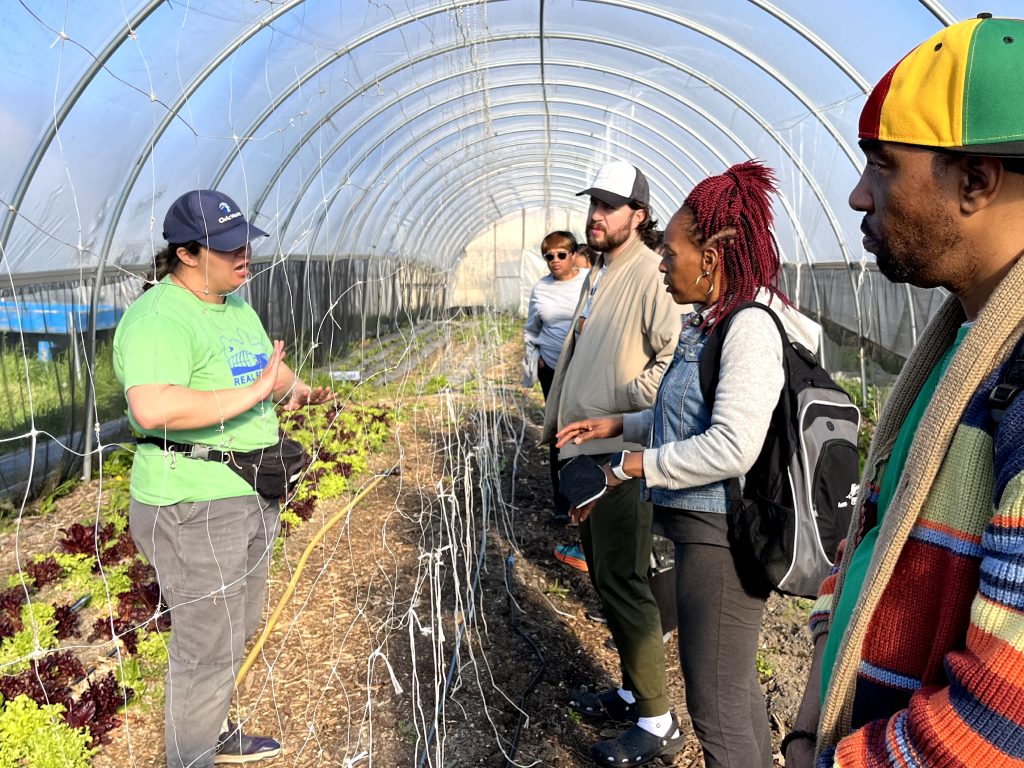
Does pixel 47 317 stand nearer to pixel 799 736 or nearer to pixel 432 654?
pixel 432 654

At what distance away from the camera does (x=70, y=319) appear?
545cm

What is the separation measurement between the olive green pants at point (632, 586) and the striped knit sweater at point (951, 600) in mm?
1680

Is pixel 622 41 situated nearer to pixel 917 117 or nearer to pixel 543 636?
pixel 543 636

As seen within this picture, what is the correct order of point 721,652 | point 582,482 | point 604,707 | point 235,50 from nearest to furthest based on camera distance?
point 721,652, point 582,482, point 604,707, point 235,50

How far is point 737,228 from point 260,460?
1.57m

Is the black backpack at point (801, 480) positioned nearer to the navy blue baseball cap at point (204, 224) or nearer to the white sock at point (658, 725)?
the white sock at point (658, 725)

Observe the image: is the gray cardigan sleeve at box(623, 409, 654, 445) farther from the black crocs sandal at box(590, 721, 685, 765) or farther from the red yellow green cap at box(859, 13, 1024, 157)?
the red yellow green cap at box(859, 13, 1024, 157)

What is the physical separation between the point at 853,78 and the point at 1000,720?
611 cm

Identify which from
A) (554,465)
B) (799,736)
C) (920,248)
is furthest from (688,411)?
(554,465)

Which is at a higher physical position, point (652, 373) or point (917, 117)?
point (917, 117)

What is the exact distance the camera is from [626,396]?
271 centimetres

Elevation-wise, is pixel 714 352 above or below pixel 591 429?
above

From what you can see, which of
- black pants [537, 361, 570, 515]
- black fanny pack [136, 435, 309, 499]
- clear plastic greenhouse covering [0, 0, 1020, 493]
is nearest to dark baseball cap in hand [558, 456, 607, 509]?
black fanny pack [136, 435, 309, 499]

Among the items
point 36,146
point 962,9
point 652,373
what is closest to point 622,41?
point 962,9
